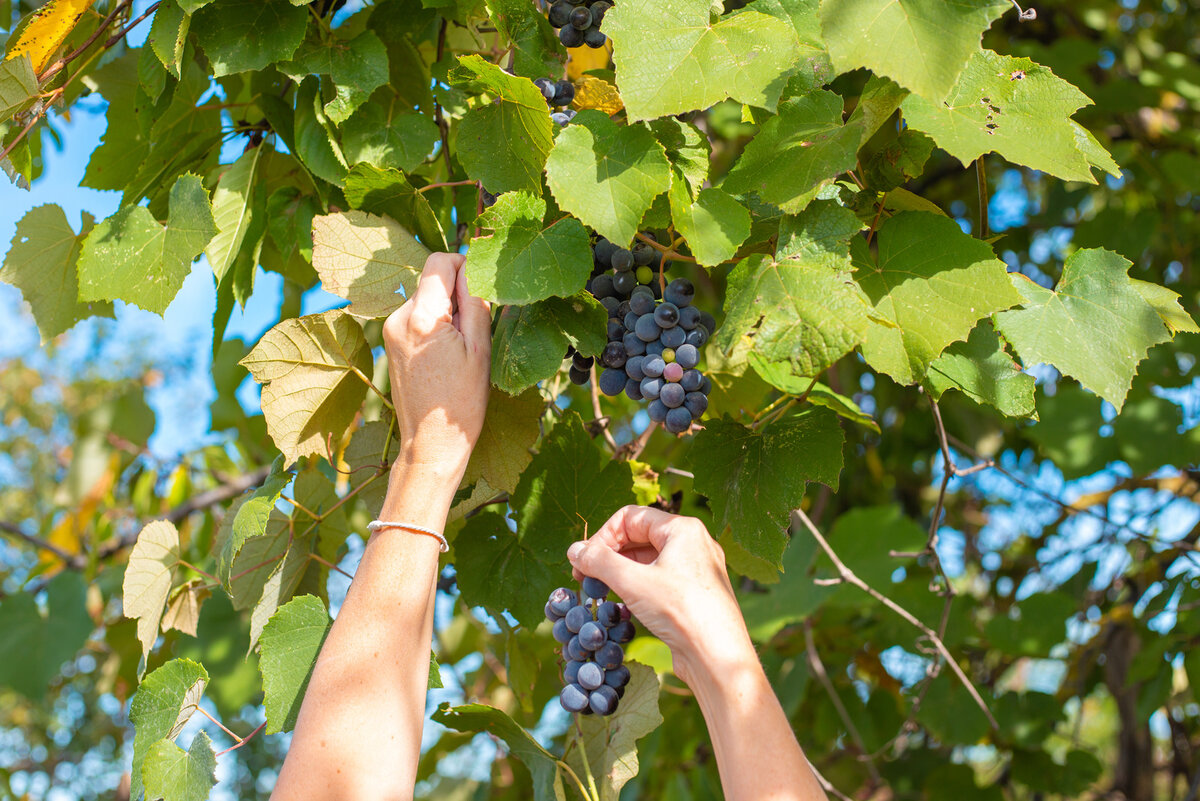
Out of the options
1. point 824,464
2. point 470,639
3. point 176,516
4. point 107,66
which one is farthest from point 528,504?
point 176,516

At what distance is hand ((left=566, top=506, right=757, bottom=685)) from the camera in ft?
2.92

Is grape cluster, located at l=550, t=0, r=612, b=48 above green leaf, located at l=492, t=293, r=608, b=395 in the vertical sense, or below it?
above

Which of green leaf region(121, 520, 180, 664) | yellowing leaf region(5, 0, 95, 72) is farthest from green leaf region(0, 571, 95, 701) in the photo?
yellowing leaf region(5, 0, 95, 72)

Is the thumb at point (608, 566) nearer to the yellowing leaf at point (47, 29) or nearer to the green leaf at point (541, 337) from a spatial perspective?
the green leaf at point (541, 337)

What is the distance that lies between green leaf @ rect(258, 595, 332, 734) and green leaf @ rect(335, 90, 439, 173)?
607mm

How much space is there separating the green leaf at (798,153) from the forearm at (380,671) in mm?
495

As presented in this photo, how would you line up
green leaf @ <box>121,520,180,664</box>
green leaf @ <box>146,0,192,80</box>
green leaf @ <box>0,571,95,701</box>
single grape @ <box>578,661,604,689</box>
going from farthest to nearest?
green leaf @ <box>0,571,95,701</box> → green leaf @ <box>121,520,180,664</box> → green leaf @ <box>146,0,192,80</box> → single grape @ <box>578,661,604,689</box>

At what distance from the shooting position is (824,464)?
100 centimetres

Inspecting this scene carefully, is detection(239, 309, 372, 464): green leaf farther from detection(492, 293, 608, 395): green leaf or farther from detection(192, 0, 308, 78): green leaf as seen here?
detection(192, 0, 308, 78): green leaf

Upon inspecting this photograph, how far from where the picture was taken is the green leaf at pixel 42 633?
197cm

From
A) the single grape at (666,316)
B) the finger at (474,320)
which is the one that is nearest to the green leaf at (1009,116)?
the single grape at (666,316)

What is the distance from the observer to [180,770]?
1.00 meters

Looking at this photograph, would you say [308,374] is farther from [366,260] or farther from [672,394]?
[672,394]

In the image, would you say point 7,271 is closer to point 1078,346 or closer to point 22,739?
point 1078,346
